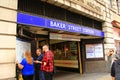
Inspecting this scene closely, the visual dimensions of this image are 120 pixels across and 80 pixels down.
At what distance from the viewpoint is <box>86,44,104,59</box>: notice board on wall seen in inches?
549

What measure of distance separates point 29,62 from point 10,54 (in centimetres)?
93

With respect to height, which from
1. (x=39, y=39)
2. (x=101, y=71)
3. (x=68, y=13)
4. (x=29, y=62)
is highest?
(x=68, y=13)

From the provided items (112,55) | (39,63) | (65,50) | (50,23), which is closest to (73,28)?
(50,23)

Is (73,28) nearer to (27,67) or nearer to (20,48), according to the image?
(20,48)

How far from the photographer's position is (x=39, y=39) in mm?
10820

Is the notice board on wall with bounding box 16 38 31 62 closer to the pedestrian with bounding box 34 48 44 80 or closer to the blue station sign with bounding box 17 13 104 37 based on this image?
the pedestrian with bounding box 34 48 44 80

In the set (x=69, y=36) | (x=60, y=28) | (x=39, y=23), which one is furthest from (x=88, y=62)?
(x=39, y=23)

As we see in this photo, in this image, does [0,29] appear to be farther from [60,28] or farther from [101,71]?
[101,71]

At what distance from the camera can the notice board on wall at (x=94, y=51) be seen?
14.0m

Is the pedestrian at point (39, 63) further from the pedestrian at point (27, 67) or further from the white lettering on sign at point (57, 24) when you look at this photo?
the white lettering on sign at point (57, 24)

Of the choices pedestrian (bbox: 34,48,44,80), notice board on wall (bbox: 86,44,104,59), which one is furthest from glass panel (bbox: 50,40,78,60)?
pedestrian (bbox: 34,48,44,80)

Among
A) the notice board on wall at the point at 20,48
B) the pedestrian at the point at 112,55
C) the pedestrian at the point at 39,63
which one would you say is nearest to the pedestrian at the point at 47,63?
the pedestrian at the point at 39,63

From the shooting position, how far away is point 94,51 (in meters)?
14.1

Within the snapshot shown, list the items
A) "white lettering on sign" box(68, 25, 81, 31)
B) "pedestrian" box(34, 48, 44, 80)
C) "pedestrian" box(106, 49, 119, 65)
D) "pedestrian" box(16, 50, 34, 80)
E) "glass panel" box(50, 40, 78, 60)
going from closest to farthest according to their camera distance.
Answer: "pedestrian" box(106, 49, 119, 65) < "pedestrian" box(16, 50, 34, 80) < "pedestrian" box(34, 48, 44, 80) < "white lettering on sign" box(68, 25, 81, 31) < "glass panel" box(50, 40, 78, 60)
